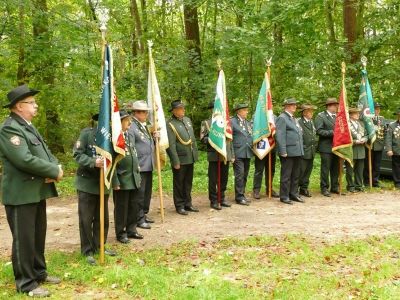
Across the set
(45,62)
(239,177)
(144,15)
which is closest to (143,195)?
(239,177)

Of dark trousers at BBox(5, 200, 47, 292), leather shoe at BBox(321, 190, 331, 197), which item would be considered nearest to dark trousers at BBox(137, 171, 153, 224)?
dark trousers at BBox(5, 200, 47, 292)

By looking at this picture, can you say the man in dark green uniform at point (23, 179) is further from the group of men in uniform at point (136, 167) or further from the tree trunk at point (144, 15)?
the tree trunk at point (144, 15)

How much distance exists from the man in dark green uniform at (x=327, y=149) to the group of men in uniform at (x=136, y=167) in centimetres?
2

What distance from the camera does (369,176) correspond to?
11352 mm

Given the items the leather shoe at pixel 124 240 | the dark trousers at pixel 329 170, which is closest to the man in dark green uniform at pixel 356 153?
the dark trousers at pixel 329 170

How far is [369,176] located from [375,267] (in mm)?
6310

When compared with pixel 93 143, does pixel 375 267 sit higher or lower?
lower

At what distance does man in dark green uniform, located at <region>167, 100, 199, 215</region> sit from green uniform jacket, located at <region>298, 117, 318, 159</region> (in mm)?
2729

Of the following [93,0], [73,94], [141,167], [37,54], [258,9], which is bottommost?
[141,167]

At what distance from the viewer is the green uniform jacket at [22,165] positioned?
4660 millimetres

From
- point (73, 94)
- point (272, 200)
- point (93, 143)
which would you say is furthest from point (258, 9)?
point (93, 143)

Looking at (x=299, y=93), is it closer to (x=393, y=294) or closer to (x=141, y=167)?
(x=141, y=167)

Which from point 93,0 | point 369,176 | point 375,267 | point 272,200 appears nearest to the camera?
point 375,267

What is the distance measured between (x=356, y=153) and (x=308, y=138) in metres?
1.35
